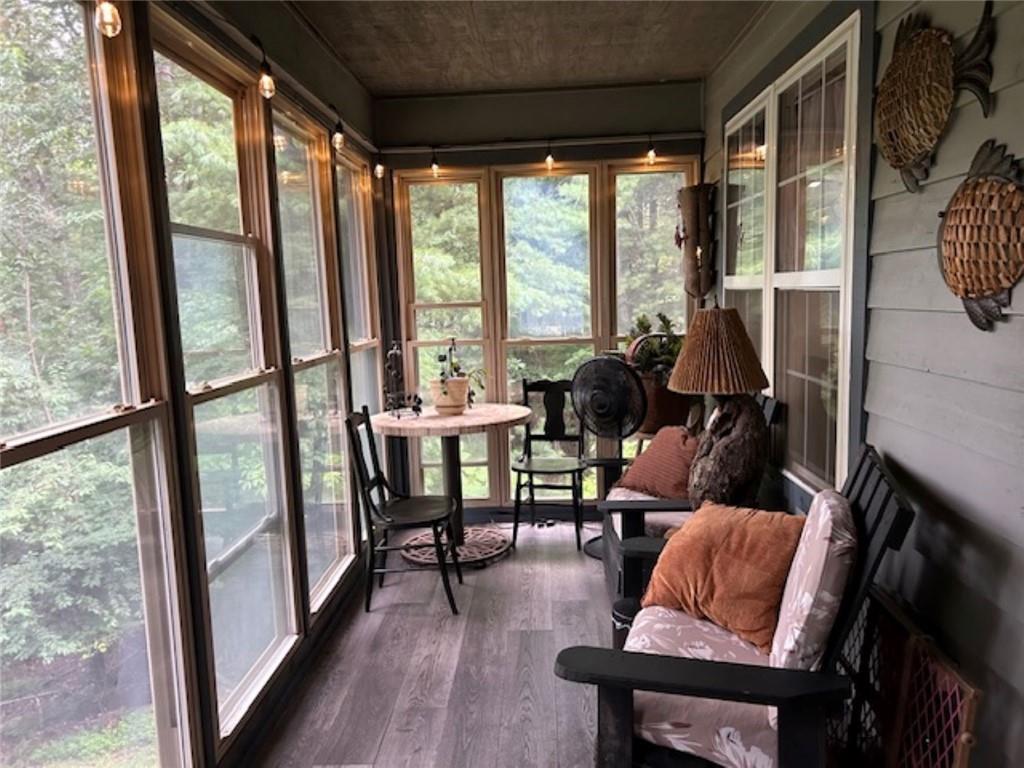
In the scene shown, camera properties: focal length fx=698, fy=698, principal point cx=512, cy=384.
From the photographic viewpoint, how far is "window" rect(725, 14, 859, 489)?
220 centimetres

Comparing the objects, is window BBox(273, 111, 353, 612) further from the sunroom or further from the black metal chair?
the black metal chair

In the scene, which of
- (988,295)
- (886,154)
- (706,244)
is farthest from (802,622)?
(706,244)

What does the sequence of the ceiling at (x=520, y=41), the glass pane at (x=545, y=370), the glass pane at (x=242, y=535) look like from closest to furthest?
the glass pane at (x=242, y=535), the ceiling at (x=520, y=41), the glass pane at (x=545, y=370)

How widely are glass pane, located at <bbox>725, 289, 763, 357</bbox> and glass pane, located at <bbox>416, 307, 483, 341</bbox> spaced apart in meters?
1.58

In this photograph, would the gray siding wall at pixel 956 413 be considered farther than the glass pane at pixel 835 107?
No

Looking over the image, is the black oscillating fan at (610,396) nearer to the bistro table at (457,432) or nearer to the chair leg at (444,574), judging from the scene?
the bistro table at (457,432)

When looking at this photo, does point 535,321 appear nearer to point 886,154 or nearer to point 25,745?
point 886,154

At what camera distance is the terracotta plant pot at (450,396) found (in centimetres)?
380

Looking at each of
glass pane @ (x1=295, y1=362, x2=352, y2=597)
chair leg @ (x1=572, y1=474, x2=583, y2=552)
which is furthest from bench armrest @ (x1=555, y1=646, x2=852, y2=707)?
chair leg @ (x1=572, y1=474, x2=583, y2=552)

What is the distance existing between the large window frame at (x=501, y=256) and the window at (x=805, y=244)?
1024 millimetres

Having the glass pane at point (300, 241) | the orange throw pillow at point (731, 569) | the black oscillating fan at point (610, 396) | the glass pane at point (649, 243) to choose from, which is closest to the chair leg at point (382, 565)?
the glass pane at point (300, 241)

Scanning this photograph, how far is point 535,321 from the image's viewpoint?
14.5 feet

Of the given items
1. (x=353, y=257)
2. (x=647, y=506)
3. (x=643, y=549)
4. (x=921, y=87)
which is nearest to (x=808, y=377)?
(x=647, y=506)

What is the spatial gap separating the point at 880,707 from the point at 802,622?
1.51 ft
